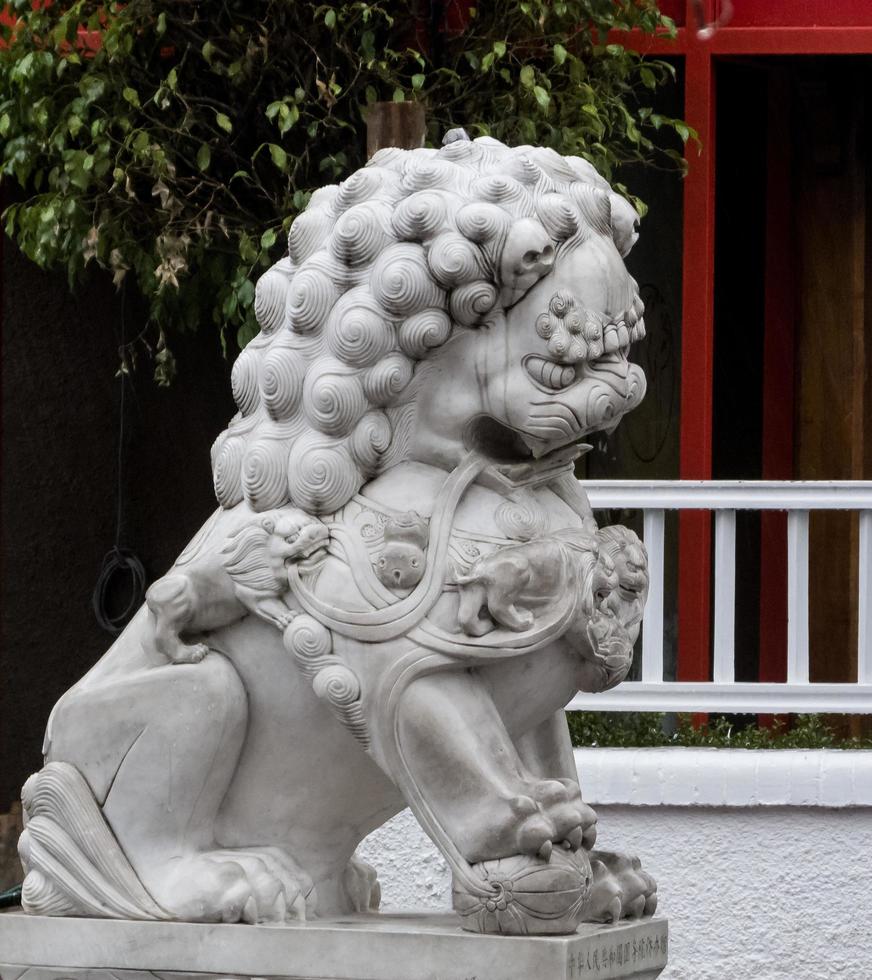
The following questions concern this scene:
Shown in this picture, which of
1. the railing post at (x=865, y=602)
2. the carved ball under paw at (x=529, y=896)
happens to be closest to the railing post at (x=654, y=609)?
the railing post at (x=865, y=602)

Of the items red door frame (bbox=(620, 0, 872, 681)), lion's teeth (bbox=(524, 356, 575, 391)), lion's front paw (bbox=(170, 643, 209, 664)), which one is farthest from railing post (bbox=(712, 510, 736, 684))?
lion's front paw (bbox=(170, 643, 209, 664))

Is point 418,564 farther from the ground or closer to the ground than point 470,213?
closer to the ground

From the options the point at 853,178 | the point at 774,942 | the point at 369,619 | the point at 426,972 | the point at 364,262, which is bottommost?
the point at 774,942

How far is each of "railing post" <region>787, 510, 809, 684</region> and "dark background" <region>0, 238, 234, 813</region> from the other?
3129 millimetres

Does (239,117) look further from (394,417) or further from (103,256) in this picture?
(394,417)

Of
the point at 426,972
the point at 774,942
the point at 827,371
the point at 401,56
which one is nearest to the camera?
the point at 426,972

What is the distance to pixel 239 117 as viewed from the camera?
21.4 ft

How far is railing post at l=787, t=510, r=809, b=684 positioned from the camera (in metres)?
5.22

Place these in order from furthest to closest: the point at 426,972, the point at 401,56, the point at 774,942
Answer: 1. the point at 401,56
2. the point at 774,942
3. the point at 426,972

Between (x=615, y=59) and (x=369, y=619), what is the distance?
4403 mm

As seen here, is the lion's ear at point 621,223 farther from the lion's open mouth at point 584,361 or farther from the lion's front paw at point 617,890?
the lion's front paw at point 617,890

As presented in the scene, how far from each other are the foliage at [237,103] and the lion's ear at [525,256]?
3.52 m

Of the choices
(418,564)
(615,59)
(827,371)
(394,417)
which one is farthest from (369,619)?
(827,371)

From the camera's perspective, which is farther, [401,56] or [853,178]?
[853,178]
